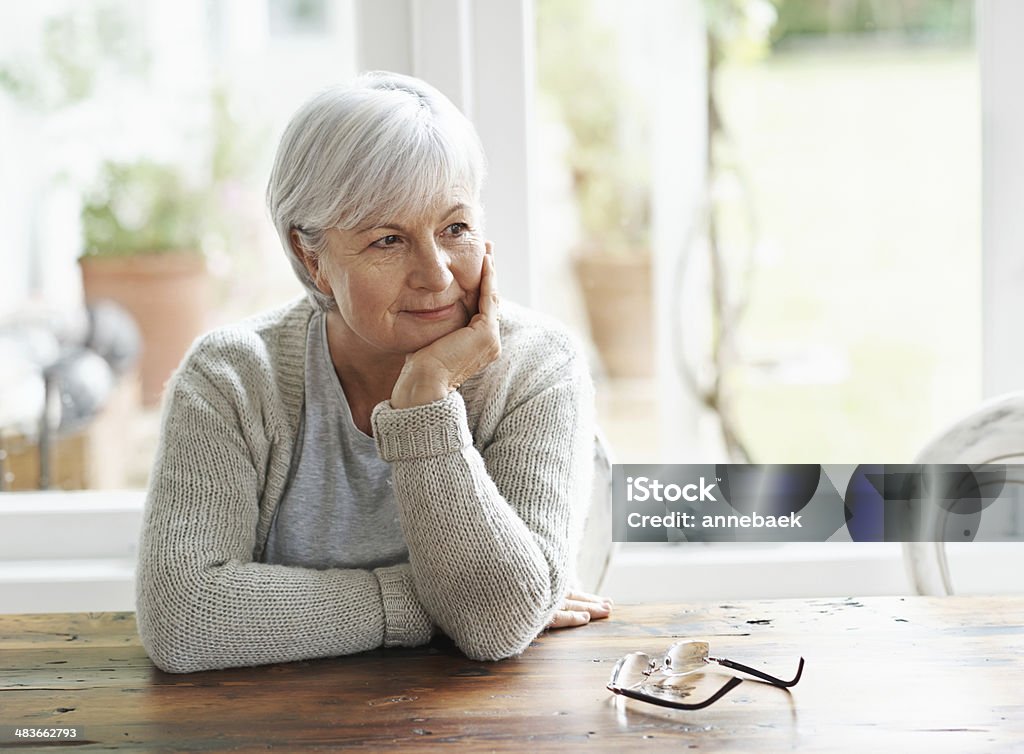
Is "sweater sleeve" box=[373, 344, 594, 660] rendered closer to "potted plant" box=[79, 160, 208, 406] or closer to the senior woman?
the senior woman

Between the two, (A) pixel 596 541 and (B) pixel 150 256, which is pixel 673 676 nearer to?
(A) pixel 596 541

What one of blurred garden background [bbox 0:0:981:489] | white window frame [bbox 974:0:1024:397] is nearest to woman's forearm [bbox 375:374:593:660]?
blurred garden background [bbox 0:0:981:489]

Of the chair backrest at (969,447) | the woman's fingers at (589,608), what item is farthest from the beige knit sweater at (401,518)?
the chair backrest at (969,447)

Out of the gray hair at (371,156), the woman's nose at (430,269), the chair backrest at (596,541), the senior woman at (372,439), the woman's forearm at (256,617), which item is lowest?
the chair backrest at (596,541)

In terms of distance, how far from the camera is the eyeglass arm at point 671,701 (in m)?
1.17

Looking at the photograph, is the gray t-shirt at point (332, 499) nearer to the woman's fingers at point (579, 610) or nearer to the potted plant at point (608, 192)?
the woman's fingers at point (579, 610)

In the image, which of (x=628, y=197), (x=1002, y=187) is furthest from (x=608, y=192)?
(x=1002, y=187)

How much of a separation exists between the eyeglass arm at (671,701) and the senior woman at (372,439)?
0.15 metres

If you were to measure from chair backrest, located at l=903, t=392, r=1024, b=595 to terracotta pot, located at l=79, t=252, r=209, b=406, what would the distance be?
1.37 m

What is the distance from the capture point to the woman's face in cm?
140

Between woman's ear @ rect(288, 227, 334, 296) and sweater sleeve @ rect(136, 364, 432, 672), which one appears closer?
sweater sleeve @ rect(136, 364, 432, 672)

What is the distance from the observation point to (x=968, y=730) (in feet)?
3.64

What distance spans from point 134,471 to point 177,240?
469 millimetres

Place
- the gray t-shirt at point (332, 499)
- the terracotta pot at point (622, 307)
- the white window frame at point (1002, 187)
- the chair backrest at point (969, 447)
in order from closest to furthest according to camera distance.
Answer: the gray t-shirt at point (332, 499) → the chair backrest at point (969, 447) → the white window frame at point (1002, 187) → the terracotta pot at point (622, 307)
